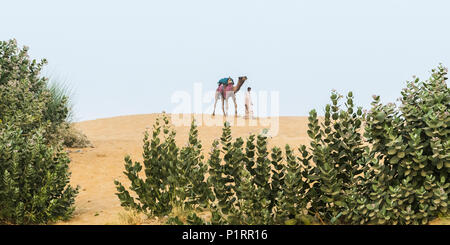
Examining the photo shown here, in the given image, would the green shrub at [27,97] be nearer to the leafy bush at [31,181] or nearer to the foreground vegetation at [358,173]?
the leafy bush at [31,181]

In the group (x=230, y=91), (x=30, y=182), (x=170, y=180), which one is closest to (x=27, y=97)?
(x=30, y=182)

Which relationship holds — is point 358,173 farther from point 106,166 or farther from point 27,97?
point 106,166

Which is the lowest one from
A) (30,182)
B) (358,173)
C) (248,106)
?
(30,182)

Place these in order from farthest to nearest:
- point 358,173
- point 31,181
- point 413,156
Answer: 1. point 31,181
2. point 358,173
3. point 413,156

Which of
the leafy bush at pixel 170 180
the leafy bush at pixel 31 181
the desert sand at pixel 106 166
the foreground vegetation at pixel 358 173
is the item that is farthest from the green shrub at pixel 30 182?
the foreground vegetation at pixel 358 173

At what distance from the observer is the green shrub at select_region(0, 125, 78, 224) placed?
26.1 ft

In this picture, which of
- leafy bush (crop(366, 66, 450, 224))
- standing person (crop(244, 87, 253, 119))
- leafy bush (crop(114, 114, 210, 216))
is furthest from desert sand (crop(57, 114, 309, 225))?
leafy bush (crop(366, 66, 450, 224))

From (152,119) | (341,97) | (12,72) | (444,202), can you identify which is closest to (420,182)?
(444,202)

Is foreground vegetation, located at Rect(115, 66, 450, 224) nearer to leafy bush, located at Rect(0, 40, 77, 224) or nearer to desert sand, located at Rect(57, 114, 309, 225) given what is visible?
desert sand, located at Rect(57, 114, 309, 225)

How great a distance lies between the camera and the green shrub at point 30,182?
7969 millimetres

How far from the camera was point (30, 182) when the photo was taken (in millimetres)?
8297

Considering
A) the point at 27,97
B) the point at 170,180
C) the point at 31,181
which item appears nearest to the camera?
the point at 170,180

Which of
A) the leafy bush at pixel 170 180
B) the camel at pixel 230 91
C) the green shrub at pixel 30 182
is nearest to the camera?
the leafy bush at pixel 170 180

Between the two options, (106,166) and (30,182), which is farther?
(106,166)
